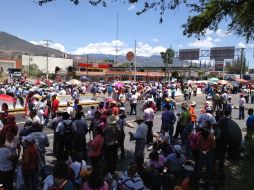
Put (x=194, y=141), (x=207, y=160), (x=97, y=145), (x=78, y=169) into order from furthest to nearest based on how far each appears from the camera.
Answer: (x=194, y=141)
(x=207, y=160)
(x=97, y=145)
(x=78, y=169)

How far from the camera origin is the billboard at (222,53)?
301 feet

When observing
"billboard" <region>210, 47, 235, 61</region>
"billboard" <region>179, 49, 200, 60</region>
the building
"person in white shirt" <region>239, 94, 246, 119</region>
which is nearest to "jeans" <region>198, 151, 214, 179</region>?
"person in white shirt" <region>239, 94, 246, 119</region>

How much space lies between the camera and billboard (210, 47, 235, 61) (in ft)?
301

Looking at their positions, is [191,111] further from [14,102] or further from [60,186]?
[14,102]

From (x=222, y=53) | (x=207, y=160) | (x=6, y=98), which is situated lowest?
(x=6, y=98)

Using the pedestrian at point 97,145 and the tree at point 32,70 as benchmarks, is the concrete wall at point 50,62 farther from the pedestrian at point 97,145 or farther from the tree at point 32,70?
the pedestrian at point 97,145

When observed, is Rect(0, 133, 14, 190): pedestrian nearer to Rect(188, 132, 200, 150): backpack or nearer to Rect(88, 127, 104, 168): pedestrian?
Rect(88, 127, 104, 168): pedestrian

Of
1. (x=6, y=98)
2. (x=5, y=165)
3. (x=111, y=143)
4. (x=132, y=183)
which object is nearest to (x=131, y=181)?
(x=132, y=183)

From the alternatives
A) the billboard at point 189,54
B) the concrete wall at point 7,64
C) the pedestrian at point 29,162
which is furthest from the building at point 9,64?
the pedestrian at point 29,162

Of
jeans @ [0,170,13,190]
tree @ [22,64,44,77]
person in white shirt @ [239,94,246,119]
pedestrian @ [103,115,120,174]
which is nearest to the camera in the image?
jeans @ [0,170,13,190]

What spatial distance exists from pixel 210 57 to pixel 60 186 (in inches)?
3712

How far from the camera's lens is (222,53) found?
94312 millimetres

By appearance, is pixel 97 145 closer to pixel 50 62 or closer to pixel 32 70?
pixel 32 70

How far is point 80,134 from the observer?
10750 mm
